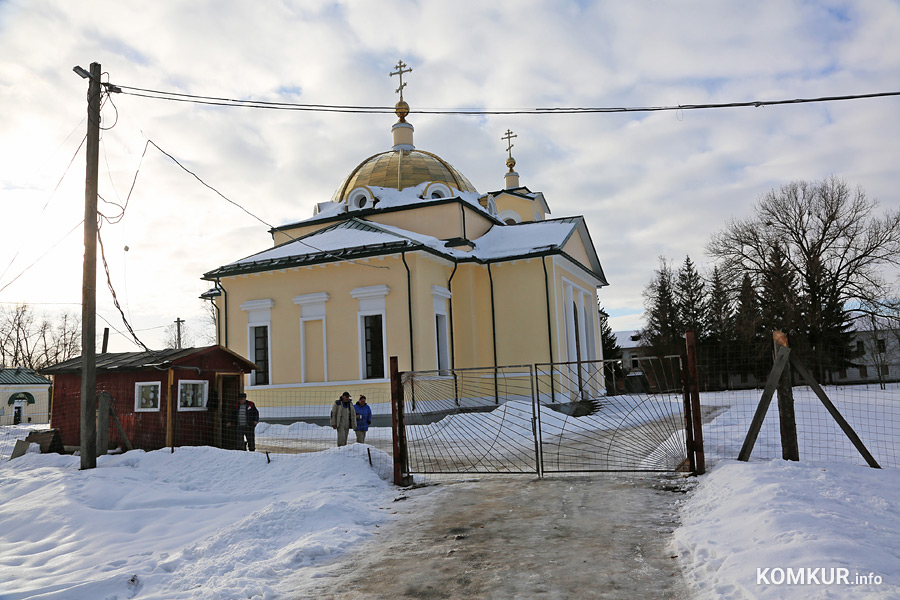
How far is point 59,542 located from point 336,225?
56.2 ft

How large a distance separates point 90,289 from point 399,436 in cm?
614

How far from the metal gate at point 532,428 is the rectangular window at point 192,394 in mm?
4210

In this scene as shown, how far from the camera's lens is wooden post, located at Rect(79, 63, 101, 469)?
35.4ft

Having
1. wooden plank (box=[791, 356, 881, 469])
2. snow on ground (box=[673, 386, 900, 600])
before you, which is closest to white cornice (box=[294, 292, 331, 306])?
snow on ground (box=[673, 386, 900, 600])

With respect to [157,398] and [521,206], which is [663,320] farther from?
[157,398]

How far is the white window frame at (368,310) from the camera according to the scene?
19.5m

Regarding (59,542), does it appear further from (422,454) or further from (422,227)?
(422,227)

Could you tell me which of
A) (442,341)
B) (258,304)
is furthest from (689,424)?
(258,304)

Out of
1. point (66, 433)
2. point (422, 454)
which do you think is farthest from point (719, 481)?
point (66, 433)

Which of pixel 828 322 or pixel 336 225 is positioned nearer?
pixel 336 225

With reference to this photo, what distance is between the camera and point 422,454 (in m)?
13.1

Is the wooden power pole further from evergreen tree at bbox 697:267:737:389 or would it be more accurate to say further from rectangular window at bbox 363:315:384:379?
evergreen tree at bbox 697:267:737:389

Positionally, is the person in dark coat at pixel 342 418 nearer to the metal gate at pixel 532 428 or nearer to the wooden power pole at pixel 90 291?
the metal gate at pixel 532 428

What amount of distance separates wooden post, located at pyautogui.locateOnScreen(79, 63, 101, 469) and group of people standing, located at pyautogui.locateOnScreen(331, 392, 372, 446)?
428 cm
